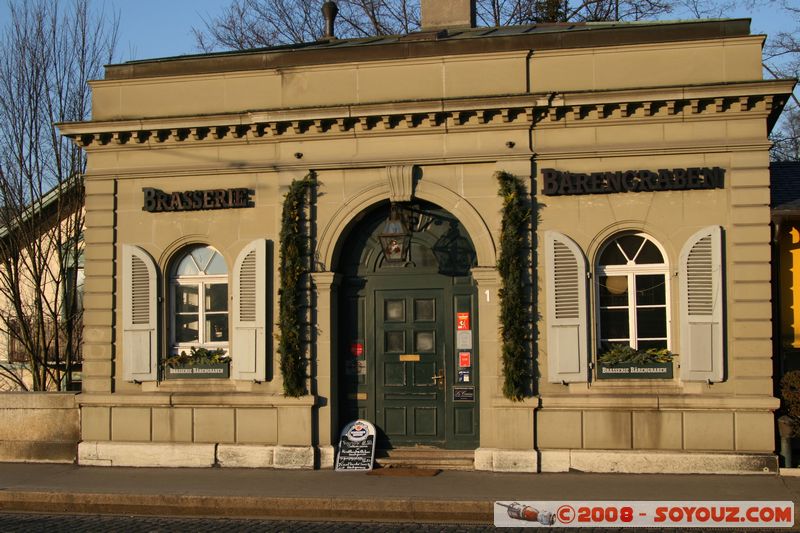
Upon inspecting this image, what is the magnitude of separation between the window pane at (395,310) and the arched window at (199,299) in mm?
2534

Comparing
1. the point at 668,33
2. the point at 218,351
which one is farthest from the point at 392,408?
the point at 668,33

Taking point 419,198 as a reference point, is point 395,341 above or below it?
below

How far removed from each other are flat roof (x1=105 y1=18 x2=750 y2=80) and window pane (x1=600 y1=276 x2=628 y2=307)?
3.45 m

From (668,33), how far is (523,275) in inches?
163

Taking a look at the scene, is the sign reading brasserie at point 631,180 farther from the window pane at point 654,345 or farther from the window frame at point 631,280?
the window pane at point 654,345

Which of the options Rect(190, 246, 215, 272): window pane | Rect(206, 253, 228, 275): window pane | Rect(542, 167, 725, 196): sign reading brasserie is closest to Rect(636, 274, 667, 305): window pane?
Rect(542, 167, 725, 196): sign reading brasserie

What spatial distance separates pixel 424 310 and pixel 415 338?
1.47 feet

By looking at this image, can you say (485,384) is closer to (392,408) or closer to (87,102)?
(392,408)

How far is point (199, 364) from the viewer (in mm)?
14266

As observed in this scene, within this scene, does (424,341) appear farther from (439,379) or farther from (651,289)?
(651,289)

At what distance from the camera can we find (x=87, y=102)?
62.1 ft

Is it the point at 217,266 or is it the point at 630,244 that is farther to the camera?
the point at 217,266

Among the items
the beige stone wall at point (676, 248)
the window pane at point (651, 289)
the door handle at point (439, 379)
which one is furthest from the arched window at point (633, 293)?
the door handle at point (439, 379)

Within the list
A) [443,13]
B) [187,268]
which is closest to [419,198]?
[187,268]
